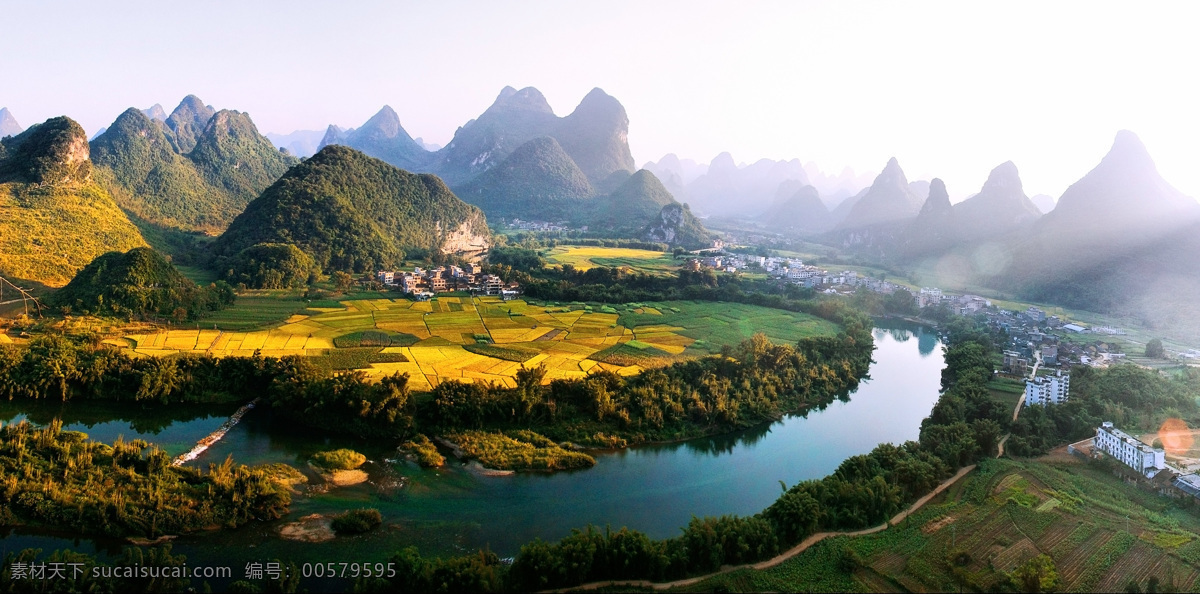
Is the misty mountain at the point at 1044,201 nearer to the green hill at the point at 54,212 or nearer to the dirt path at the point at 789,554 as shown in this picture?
the dirt path at the point at 789,554

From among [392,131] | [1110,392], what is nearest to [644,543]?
[1110,392]

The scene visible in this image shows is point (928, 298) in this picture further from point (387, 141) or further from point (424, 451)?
point (387, 141)

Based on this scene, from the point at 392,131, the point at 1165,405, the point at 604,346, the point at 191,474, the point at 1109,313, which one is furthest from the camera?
the point at 392,131

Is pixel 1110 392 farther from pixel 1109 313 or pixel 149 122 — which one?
pixel 149 122

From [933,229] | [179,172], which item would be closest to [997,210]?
[933,229]

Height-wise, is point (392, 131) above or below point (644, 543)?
above

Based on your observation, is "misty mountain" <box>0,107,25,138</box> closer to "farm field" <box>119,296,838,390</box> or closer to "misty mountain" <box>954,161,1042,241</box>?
"farm field" <box>119,296,838,390</box>
